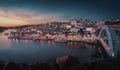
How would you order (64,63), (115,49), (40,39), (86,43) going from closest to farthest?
(64,63)
(115,49)
(86,43)
(40,39)

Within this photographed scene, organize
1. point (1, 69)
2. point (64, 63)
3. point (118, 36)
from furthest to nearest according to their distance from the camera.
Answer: point (118, 36)
point (1, 69)
point (64, 63)

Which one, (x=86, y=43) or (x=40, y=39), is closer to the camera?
(x=86, y=43)

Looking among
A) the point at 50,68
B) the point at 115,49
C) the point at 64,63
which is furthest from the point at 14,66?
the point at 115,49

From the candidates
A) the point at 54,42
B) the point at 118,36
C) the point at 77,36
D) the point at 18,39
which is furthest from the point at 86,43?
the point at 118,36

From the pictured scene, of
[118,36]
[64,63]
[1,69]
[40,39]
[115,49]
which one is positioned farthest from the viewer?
[40,39]

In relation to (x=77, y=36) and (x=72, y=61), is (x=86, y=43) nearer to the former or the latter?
(x=77, y=36)

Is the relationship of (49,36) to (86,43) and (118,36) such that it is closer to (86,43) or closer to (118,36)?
(86,43)

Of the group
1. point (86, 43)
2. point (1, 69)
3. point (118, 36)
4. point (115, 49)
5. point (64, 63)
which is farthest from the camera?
point (86, 43)

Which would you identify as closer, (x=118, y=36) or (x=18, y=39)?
(x=118, y=36)
